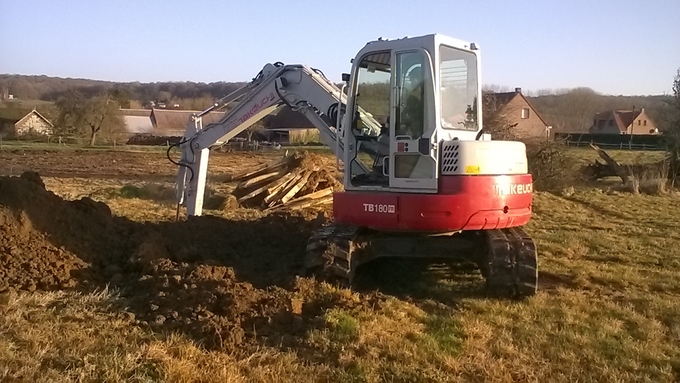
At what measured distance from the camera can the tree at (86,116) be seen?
5444 cm

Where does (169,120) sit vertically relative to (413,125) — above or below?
above

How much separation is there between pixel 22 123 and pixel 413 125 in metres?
65.4

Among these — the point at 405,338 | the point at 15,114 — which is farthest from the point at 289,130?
the point at 405,338

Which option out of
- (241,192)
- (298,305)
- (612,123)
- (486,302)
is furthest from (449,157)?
(612,123)

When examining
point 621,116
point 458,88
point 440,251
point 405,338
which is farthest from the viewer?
point 621,116

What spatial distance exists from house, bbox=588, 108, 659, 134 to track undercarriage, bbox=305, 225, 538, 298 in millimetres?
77491

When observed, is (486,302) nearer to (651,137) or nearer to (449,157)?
(449,157)

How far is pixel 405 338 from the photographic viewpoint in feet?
19.8

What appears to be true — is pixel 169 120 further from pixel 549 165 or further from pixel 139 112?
pixel 549 165

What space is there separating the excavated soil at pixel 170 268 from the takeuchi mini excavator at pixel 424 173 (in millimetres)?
904

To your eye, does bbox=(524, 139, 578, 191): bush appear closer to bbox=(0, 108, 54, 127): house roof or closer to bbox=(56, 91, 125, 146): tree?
bbox=(56, 91, 125, 146): tree

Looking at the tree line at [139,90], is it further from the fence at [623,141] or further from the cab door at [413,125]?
the cab door at [413,125]

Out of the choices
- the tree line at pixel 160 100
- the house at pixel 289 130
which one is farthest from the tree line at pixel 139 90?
the house at pixel 289 130

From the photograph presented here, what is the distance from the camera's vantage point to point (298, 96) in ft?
32.2
